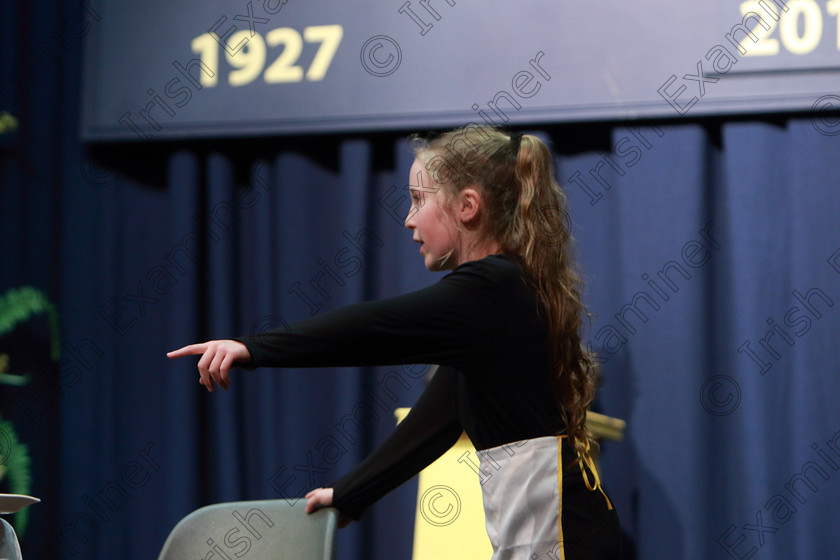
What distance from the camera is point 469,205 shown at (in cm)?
151

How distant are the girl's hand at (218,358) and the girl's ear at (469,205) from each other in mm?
512

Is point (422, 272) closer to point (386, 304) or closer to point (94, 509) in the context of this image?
point (94, 509)

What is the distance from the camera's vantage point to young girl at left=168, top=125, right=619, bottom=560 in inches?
47.9

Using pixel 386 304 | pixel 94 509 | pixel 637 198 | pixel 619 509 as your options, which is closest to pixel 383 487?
pixel 386 304

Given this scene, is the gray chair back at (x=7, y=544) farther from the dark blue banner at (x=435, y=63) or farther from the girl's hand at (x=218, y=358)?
the dark blue banner at (x=435, y=63)

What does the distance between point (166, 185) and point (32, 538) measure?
1.39m

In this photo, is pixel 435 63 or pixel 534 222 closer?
pixel 534 222

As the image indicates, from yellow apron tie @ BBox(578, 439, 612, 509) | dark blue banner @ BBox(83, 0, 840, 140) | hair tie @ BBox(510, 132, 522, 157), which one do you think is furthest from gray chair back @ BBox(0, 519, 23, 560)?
dark blue banner @ BBox(83, 0, 840, 140)

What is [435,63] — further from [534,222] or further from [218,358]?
[218,358]

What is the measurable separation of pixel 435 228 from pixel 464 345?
0.29 metres

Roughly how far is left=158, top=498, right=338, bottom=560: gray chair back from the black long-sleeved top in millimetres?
71

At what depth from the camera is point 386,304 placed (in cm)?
123

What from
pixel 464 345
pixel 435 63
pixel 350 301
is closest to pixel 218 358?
pixel 464 345

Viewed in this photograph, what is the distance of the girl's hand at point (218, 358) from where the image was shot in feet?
3.65
